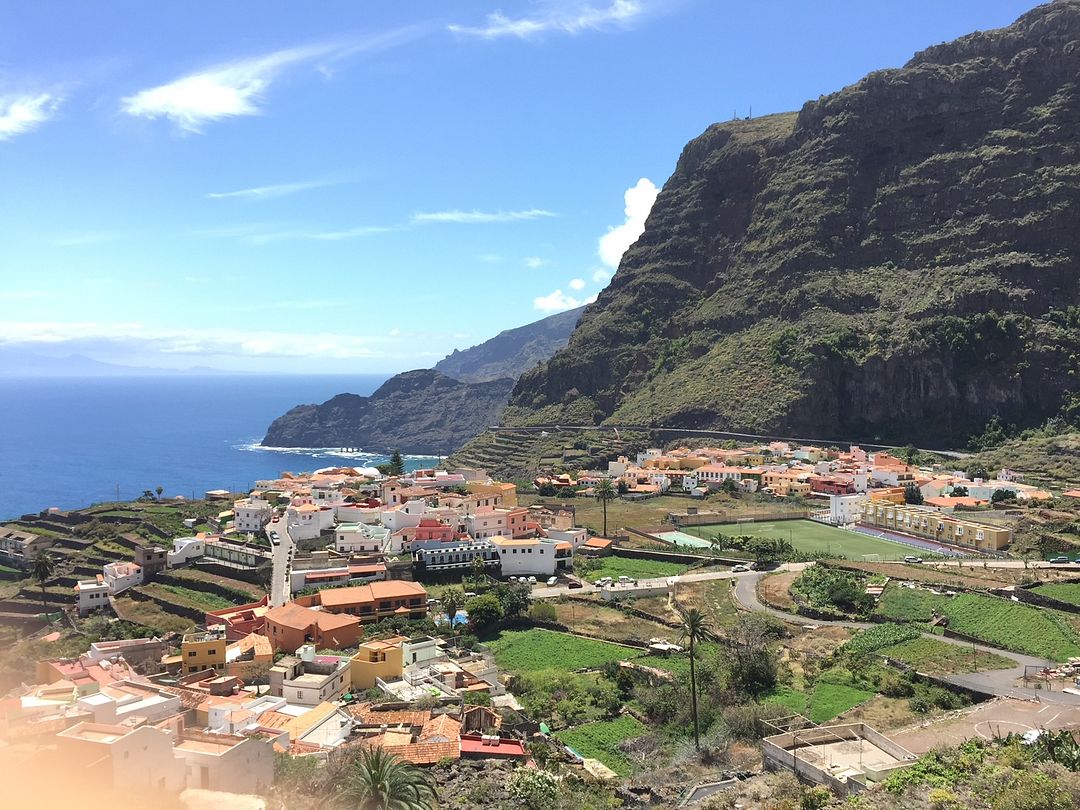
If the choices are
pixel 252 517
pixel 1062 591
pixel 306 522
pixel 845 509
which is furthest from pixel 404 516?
pixel 1062 591

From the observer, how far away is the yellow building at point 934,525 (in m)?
46.0

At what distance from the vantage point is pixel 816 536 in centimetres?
5131

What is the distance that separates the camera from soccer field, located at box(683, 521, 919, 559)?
46.8 metres

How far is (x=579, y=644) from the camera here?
32.8 m

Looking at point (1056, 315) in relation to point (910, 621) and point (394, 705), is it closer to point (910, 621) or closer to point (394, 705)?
point (910, 621)

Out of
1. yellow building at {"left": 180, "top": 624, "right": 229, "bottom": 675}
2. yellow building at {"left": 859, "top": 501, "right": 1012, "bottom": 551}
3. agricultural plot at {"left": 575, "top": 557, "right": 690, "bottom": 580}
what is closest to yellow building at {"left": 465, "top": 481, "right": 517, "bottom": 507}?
agricultural plot at {"left": 575, "top": 557, "right": 690, "bottom": 580}

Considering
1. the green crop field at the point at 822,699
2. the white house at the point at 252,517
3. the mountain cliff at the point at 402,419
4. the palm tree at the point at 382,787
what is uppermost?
the mountain cliff at the point at 402,419

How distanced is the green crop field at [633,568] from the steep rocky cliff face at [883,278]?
4585cm

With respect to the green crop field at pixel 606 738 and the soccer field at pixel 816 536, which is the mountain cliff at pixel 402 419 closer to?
the soccer field at pixel 816 536

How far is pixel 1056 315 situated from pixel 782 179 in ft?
137

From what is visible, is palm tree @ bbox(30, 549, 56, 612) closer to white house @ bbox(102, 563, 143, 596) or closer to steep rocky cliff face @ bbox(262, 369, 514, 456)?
white house @ bbox(102, 563, 143, 596)

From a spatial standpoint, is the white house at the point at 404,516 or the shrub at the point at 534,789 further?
the white house at the point at 404,516

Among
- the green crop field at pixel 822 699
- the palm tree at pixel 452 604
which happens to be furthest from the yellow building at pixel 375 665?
the green crop field at pixel 822 699

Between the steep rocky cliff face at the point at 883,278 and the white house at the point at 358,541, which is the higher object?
the steep rocky cliff face at the point at 883,278
